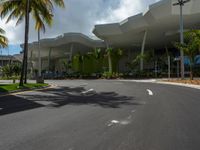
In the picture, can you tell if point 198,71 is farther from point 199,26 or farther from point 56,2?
point 56,2

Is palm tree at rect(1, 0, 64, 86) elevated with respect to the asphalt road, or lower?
elevated

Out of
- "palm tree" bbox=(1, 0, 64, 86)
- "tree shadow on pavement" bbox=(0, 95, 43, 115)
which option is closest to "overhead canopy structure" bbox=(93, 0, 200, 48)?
"palm tree" bbox=(1, 0, 64, 86)

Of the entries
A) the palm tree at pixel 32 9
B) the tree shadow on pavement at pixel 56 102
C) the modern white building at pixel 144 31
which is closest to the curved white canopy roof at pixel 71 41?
the modern white building at pixel 144 31

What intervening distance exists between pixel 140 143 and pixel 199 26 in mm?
53484

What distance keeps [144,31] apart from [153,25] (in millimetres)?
4816

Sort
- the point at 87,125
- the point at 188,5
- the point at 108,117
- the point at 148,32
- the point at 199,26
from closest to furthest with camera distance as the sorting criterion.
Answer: the point at 87,125 → the point at 108,117 → the point at 188,5 → the point at 199,26 → the point at 148,32

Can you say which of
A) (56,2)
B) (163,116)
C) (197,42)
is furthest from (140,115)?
(197,42)

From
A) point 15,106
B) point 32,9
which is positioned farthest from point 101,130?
point 32,9

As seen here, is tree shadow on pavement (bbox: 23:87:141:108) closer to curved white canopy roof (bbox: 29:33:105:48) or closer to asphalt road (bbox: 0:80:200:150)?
asphalt road (bbox: 0:80:200:150)

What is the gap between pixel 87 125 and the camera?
858 cm

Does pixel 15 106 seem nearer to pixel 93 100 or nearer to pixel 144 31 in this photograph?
pixel 93 100

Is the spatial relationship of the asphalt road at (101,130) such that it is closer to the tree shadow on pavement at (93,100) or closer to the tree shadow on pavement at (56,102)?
the tree shadow on pavement at (56,102)

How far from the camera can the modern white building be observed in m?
46.5

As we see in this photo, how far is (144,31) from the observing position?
58312mm
